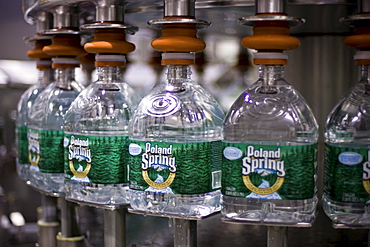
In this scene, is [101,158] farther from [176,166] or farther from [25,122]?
[25,122]

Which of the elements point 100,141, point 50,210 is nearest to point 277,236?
point 100,141

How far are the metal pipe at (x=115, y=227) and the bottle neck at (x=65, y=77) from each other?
0.49 meters

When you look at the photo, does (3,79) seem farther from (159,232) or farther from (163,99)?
(163,99)

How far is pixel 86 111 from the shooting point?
4.96 ft

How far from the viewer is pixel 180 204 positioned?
1298mm

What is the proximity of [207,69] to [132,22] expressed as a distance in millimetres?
2009

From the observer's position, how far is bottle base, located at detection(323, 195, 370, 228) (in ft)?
3.76

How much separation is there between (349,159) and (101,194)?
0.67 metres

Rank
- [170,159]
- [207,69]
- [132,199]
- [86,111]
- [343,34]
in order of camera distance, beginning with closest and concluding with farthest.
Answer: [170,159], [132,199], [86,111], [343,34], [207,69]

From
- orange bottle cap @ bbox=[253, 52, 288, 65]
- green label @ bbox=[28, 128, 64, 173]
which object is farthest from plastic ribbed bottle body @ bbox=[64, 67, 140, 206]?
orange bottle cap @ bbox=[253, 52, 288, 65]

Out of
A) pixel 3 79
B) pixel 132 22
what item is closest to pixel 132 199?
pixel 132 22

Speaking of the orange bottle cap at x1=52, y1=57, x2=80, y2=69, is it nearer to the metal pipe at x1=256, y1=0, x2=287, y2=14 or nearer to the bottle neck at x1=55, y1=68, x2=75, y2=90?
the bottle neck at x1=55, y1=68, x2=75, y2=90

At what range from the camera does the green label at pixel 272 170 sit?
114cm

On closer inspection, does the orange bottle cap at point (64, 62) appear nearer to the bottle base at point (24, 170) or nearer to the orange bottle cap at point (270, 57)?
the bottle base at point (24, 170)
